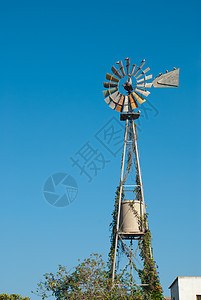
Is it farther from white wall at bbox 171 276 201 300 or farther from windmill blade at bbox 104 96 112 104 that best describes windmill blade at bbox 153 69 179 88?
white wall at bbox 171 276 201 300

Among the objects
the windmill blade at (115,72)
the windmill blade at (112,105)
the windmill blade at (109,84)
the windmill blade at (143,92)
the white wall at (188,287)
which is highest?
the windmill blade at (115,72)

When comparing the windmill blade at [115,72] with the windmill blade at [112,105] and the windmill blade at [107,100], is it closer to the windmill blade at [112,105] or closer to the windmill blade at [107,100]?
the windmill blade at [107,100]

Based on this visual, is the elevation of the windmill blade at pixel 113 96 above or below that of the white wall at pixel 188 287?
above

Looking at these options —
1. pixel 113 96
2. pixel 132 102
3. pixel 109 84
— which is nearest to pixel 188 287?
pixel 132 102

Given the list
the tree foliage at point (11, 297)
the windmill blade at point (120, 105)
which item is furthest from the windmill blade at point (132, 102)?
the tree foliage at point (11, 297)

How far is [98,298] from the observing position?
22.6 m

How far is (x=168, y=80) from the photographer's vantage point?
25.5m

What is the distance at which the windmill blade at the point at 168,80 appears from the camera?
1000 inches

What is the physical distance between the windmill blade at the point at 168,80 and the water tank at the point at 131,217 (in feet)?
23.5

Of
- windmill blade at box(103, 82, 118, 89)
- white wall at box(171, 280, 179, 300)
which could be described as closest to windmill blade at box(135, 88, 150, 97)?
windmill blade at box(103, 82, 118, 89)

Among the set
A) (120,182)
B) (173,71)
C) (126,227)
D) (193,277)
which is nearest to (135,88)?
(173,71)

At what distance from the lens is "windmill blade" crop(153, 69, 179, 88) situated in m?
25.4

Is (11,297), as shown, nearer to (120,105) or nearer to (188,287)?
(188,287)

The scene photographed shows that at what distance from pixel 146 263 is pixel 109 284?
A: 2386 millimetres
